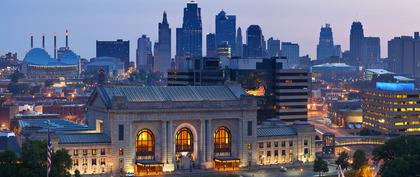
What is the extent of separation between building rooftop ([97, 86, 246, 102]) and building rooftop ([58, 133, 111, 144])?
19.4ft

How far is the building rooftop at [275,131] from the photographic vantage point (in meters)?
140

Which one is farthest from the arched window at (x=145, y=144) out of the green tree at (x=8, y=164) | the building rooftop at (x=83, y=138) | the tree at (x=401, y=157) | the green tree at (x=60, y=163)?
the tree at (x=401, y=157)

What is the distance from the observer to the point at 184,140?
134m

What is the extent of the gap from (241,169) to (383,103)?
233 ft

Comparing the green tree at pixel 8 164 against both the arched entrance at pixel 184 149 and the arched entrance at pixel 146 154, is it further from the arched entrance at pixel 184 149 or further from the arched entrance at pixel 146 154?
the arched entrance at pixel 184 149

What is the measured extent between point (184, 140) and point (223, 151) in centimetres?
735

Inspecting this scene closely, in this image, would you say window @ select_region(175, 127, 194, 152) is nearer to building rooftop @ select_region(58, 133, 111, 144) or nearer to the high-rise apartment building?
building rooftop @ select_region(58, 133, 111, 144)

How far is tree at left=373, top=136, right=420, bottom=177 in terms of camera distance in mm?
94688

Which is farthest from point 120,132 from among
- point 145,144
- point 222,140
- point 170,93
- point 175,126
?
point 222,140

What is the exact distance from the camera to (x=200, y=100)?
133625 millimetres

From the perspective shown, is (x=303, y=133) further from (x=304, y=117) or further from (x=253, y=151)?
(x=304, y=117)

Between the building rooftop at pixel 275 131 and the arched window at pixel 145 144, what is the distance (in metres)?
19.7

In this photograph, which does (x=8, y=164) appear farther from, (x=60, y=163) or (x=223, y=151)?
(x=223, y=151)

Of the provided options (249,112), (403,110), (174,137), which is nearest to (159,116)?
(174,137)
